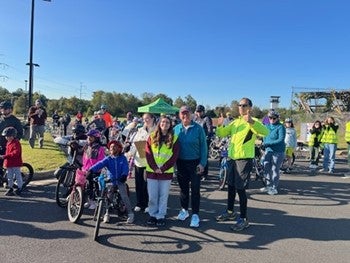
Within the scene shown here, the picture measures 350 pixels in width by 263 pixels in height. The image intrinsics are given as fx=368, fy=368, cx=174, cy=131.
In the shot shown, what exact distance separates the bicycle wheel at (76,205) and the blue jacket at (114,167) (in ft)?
1.45

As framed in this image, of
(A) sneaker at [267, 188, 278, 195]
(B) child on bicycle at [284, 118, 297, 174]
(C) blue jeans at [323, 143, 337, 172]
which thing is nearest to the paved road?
(A) sneaker at [267, 188, 278, 195]

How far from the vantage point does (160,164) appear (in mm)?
6023

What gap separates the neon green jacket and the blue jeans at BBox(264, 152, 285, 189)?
124 inches

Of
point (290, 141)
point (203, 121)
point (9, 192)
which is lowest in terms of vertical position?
point (9, 192)

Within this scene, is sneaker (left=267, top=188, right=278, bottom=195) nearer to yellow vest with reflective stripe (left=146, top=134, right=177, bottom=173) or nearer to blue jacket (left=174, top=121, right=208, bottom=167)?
blue jacket (left=174, top=121, right=208, bottom=167)

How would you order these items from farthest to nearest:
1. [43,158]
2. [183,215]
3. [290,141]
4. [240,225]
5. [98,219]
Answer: [290,141], [43,158], [183,215], [240,225], [98,219]

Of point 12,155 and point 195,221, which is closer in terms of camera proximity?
point 195,221

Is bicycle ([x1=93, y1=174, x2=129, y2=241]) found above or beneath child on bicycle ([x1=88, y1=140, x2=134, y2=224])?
beneath

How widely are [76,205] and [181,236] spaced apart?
73.3 inches

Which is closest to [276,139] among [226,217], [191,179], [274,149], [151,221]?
[274,149]

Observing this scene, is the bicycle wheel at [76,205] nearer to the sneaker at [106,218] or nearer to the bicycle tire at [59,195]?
the sneaker at [106,218]

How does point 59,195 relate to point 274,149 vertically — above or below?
below

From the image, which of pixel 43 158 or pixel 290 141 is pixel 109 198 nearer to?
pixel 43 158

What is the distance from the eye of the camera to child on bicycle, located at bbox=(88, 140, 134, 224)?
605 cm
